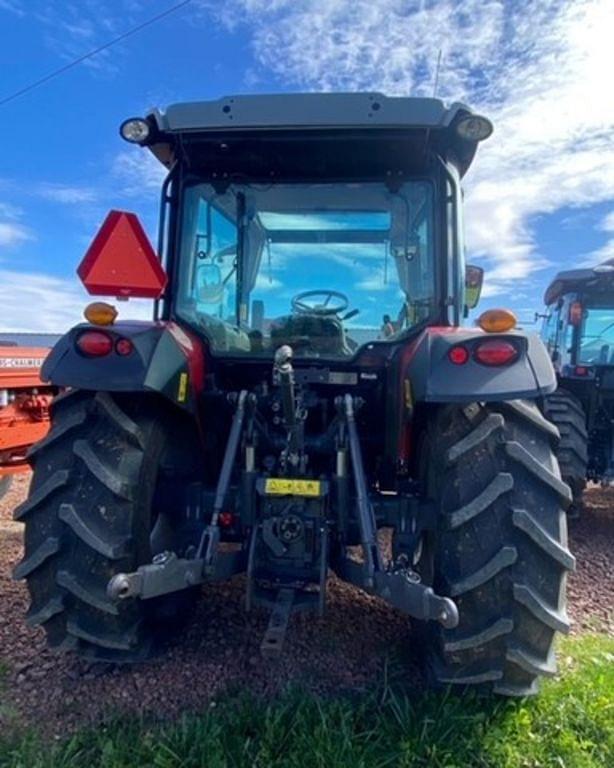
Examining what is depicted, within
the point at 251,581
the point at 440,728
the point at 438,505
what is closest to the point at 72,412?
the point at 251,581

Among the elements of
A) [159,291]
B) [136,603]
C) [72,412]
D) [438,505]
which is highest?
[159,291]

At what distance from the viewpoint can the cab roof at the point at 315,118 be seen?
2438mm

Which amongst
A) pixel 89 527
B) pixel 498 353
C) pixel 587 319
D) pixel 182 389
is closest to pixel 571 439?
pixel 587 319

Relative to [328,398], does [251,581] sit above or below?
below

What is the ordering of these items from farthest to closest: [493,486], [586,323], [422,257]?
[586,323], [422,257], [493,486]

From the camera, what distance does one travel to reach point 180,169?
2.81 m

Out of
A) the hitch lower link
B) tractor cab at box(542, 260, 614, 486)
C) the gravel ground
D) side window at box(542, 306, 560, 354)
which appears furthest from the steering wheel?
side window at box(542, 306, 560, 354)

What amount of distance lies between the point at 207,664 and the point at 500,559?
137cm

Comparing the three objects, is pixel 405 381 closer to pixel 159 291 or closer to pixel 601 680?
pixel 159 291

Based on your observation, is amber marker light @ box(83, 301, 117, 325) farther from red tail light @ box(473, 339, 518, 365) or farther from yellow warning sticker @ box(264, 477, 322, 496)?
red tail light @ box(473, 339, 518, 365)

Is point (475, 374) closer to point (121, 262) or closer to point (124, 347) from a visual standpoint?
point (124, 347)

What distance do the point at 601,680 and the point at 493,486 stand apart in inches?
43.8

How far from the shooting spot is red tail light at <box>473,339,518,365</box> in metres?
2.24

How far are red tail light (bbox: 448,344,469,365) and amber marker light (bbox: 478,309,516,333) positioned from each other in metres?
0.11
